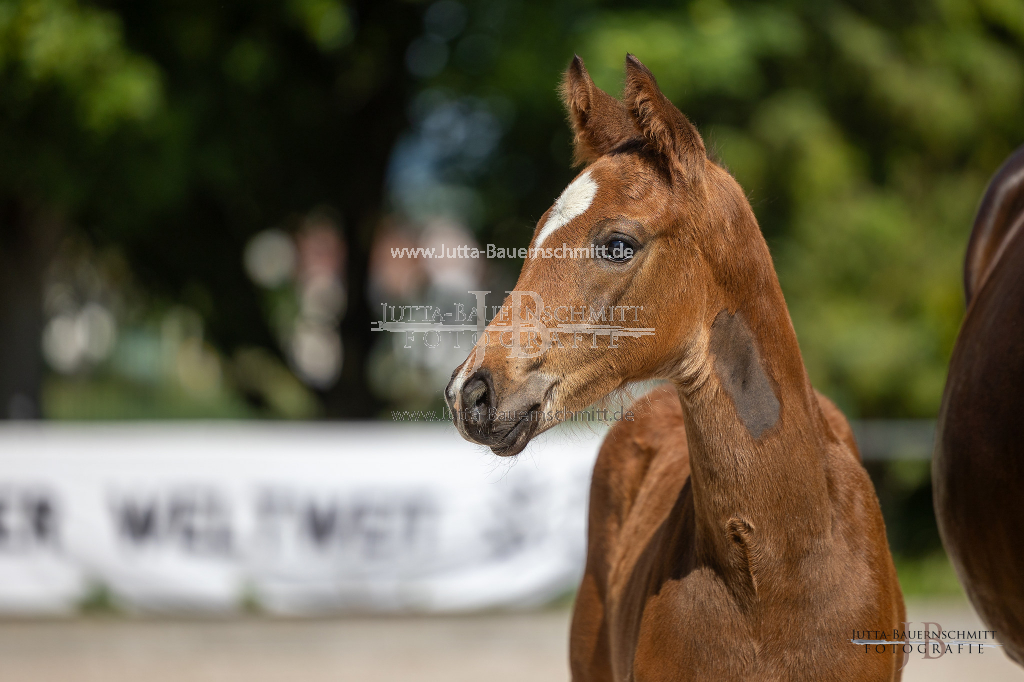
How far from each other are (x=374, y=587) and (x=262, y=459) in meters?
Answer: 1.27

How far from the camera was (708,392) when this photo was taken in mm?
2158

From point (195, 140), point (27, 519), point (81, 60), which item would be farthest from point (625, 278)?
point (195, 140)

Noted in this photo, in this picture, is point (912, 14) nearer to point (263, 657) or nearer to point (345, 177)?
point (345, 177)

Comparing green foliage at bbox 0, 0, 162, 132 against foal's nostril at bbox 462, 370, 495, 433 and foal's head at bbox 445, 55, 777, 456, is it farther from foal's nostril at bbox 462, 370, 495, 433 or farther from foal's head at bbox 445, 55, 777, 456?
foal's nostril at bbox 462, 370, 495, 433

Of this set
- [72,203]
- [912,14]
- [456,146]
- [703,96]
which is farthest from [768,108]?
[72,203]

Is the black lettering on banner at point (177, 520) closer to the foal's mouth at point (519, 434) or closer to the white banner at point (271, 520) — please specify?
the white banner at point (271, 520)

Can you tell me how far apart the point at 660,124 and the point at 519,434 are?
2.48 ft

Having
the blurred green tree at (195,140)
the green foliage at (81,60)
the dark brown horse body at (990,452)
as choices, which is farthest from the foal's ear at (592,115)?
the green foliage at (81,60)

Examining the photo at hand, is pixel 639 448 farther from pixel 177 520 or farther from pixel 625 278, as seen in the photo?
pixel 177 520

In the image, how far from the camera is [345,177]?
10.7m

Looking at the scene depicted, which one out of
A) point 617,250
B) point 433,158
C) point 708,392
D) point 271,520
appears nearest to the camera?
point 617,250

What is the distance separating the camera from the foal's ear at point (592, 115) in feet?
7.60

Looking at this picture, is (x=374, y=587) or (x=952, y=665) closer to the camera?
(x=952, y=665)

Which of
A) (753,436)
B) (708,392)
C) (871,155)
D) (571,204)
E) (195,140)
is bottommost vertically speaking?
(753,436)
